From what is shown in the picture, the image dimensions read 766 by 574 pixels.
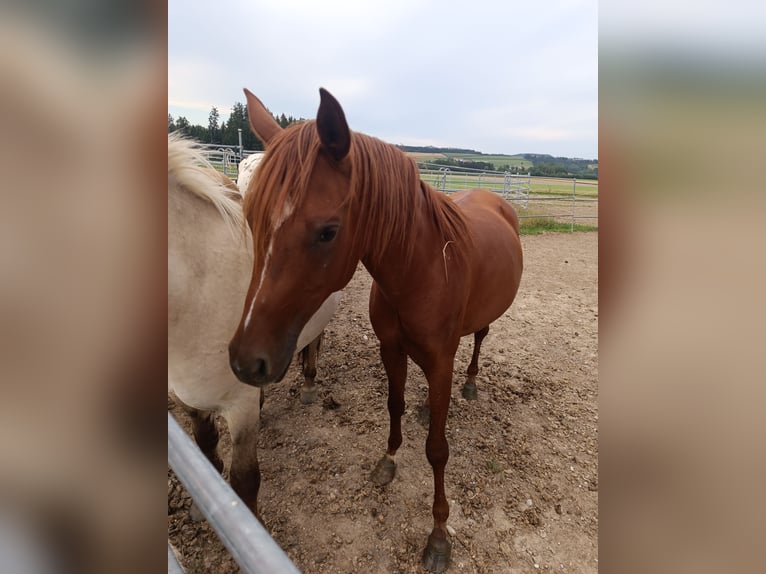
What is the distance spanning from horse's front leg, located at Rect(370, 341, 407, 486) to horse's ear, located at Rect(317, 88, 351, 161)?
1.11 m

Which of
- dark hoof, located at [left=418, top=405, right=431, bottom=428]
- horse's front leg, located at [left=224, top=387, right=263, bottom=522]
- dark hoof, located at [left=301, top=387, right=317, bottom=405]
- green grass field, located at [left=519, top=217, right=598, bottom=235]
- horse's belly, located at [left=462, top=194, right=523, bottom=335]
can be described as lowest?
dark hoof, located at [left=418, top=405, right=431, bottom=428]

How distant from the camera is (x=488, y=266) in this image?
2.26m

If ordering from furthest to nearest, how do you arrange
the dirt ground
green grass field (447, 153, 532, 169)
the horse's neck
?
green grass field (447, 153, 532, 169), the dirt ground, the horse's neck

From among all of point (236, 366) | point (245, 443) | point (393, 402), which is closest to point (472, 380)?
point (393, 402)

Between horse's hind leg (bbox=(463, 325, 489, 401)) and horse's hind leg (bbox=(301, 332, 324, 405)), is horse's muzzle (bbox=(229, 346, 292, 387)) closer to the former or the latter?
horse's hind leg (bbox=(301, 332, 324, 405))

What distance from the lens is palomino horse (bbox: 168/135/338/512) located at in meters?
1.47

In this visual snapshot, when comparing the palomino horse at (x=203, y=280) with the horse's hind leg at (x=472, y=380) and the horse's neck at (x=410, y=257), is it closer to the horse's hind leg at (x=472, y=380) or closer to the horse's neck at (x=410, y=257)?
the horse's neck at (x=410, y=257)

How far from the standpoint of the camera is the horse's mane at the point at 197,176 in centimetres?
143

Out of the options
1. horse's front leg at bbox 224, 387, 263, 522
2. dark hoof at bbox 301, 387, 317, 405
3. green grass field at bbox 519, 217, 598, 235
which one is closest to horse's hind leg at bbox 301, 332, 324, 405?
dark hoof at bbox 301, 387, 317, 405

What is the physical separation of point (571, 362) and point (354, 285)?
3012 millimetres

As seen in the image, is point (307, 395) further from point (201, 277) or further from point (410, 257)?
point (410, 257)
